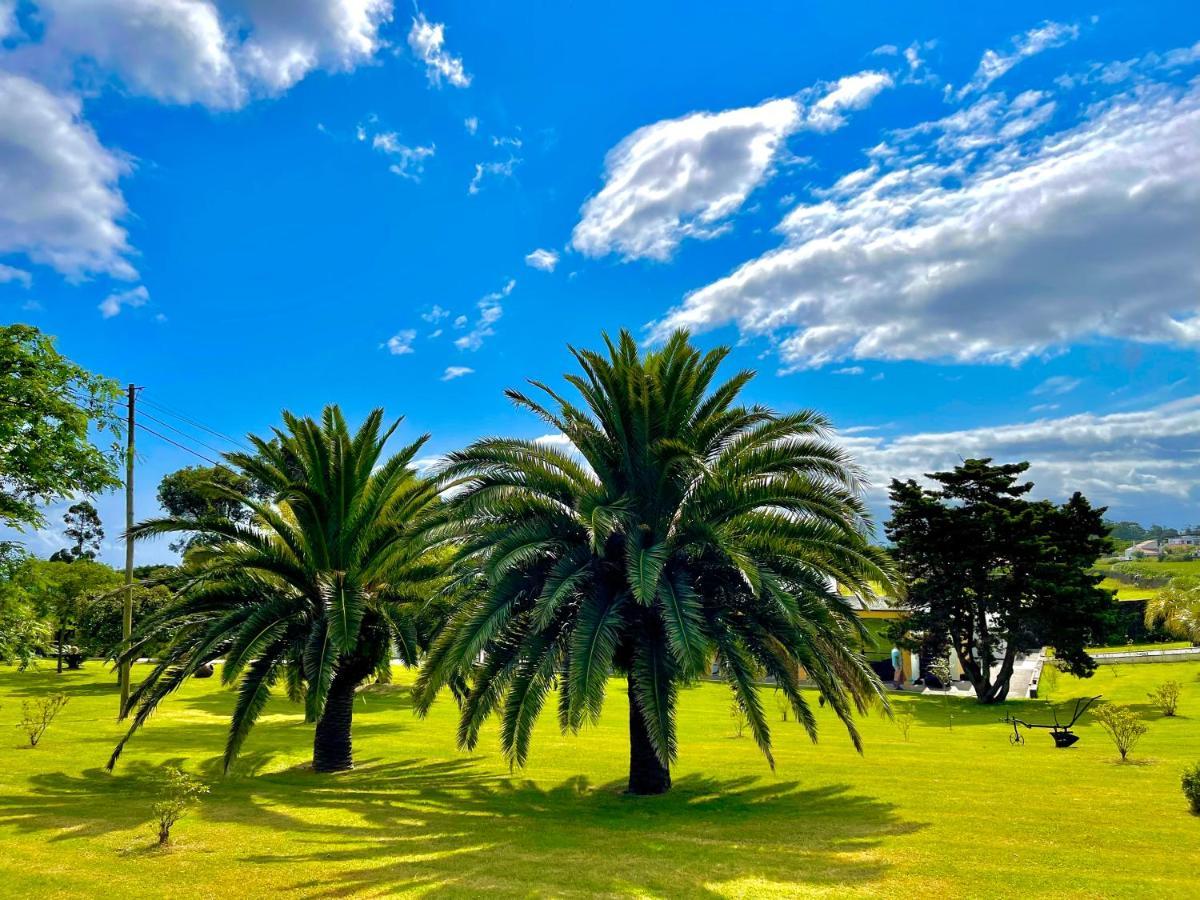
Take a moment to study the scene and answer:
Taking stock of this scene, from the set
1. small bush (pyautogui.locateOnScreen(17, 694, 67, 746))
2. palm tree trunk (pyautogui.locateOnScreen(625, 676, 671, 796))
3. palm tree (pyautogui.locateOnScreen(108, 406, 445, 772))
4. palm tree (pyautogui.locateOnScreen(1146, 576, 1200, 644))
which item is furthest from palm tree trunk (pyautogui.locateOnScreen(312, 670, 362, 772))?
palm tree (pyautogui.locateOnScreen(1146, 576, 1200, 644))

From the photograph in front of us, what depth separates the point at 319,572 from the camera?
18047 millimetres

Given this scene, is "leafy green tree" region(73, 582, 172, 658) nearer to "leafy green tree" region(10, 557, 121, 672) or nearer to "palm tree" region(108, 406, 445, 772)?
"leafy green tree" region(10, 557, 121, 672)

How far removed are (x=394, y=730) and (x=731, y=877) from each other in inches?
740

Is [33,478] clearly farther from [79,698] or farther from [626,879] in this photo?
[79,698]

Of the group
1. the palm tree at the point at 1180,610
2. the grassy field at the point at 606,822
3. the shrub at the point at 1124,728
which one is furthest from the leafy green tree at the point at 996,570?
the shrub at the point at 1124,728

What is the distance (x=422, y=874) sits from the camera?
405 inches

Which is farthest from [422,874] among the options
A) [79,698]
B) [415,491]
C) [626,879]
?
[79,698]

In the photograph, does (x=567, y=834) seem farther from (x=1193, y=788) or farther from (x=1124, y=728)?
(x=1124, y=728)

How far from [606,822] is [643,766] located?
2.22 metres

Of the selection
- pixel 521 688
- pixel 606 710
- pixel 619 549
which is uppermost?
pixel 619 549

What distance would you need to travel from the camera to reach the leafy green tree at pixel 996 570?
35.9m

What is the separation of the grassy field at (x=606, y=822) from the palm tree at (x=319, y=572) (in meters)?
2.59

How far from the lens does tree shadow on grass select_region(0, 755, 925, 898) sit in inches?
393

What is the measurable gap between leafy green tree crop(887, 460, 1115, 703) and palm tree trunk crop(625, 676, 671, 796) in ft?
89.2
